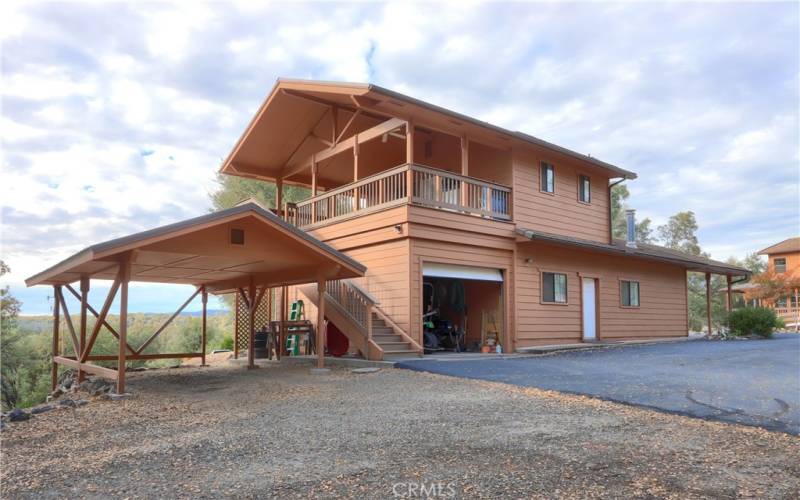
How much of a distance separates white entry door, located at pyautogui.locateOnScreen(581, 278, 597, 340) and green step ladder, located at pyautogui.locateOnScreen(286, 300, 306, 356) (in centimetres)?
839

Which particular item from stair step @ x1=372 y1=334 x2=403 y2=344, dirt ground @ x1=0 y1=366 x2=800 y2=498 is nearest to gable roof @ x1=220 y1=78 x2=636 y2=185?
stair step @ x1=372 y1=334 x2=403 y2=344

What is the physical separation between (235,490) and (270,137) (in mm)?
14102

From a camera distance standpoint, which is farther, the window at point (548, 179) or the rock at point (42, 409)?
the window at point (548, 179)

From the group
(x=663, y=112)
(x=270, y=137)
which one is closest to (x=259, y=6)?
(x=270, y=137)

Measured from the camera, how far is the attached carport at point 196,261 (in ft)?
27.4

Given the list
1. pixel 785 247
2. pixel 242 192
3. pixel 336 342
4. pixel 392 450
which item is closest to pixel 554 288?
pixel 336 342

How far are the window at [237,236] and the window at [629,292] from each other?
13415 millimetres

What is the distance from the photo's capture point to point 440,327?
50.4ft

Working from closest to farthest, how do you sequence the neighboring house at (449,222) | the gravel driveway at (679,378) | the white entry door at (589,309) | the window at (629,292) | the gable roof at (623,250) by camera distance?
the gravel driveway at (679,378)
the neighboring house at (449,222)
the gable roof at (623,250)
the white entry door at (589,309)
the window at (629,292)

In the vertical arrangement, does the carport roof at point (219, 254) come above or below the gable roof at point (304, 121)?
below

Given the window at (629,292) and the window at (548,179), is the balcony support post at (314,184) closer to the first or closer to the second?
the window at (548,179)

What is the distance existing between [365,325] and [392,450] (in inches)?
280

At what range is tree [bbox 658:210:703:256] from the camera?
139 ft

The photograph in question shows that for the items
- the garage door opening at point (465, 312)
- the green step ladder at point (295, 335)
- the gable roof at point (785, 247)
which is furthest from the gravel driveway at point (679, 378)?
the gable roof at point (785, 247)
